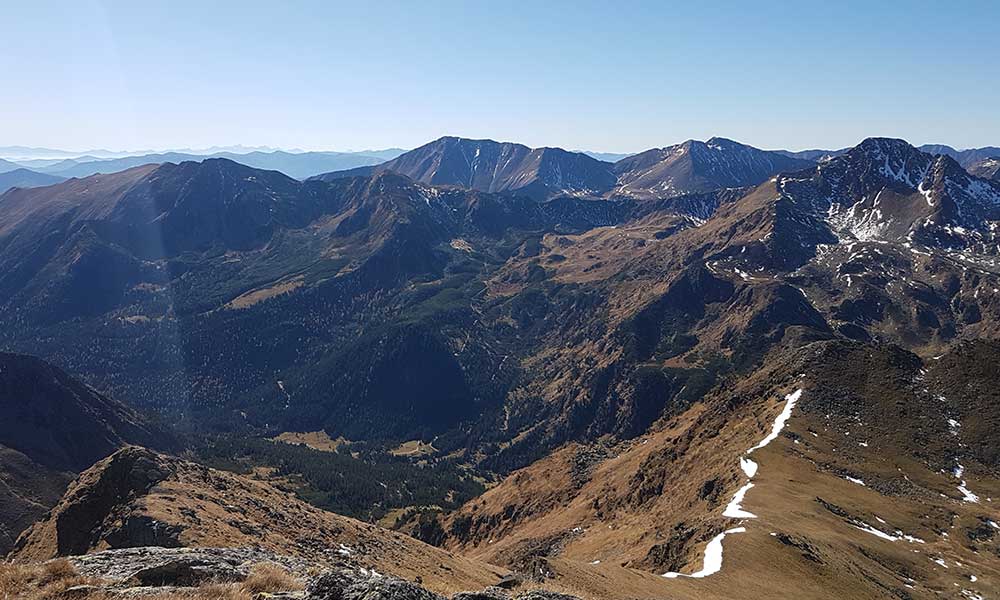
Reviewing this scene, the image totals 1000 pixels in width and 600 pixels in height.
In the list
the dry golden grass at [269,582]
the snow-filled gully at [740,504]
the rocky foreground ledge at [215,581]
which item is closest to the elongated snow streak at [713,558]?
the snow-filled gully at [740,504]

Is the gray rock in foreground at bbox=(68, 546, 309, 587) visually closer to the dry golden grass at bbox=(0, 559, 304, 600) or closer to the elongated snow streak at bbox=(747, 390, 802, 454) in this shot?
the dry golden grass at bbox=(0, 559, 304, 600)

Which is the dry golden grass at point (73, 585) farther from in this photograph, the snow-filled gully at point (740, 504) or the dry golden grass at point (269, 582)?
the snow-filled gully at point (740, 504)

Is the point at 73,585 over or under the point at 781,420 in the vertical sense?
over

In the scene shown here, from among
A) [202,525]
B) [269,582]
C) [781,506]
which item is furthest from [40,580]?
[781,506]

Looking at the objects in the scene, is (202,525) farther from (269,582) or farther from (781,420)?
(781,420)

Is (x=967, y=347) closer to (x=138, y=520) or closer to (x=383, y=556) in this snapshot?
(x=383, y=556)

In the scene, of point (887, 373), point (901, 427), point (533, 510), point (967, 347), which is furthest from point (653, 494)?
point (967, 347)
